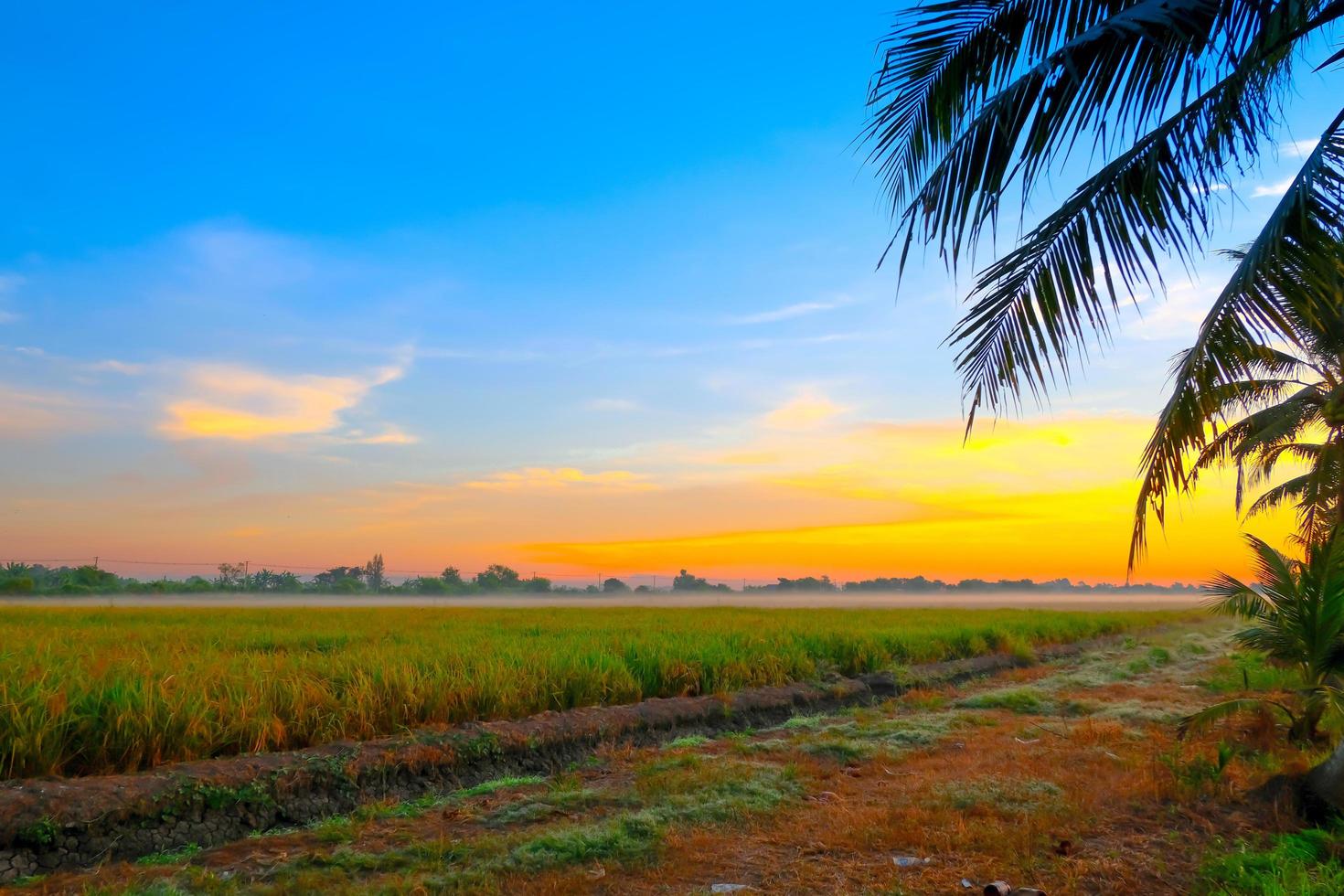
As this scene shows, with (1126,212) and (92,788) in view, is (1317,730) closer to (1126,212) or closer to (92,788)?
(1126,212)

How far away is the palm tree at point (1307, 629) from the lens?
19.6 feet

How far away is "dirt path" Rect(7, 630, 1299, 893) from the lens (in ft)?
12.7

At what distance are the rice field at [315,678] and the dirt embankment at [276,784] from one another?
434mm

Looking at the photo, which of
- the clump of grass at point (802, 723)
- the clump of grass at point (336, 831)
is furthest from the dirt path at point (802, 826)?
the clump of grass at point (802, 723)

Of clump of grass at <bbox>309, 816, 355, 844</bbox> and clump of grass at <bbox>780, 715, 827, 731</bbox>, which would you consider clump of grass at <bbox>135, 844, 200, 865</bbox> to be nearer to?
clump of grass at <bbox>309, 816, 355, 844</bbox>

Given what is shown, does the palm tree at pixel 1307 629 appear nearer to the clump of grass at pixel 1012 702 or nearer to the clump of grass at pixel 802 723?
the clump of grass at pixel 1012 702

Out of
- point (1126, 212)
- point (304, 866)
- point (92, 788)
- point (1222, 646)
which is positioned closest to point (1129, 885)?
point (1126, 212)

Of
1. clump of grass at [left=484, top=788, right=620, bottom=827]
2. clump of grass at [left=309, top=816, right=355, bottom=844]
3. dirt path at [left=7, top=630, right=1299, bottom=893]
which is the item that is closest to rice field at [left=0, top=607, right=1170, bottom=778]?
clump of grass at [left=309, top=816, right=355, bottom=844]

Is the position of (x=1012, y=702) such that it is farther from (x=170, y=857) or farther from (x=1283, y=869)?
(x=170, y=857)

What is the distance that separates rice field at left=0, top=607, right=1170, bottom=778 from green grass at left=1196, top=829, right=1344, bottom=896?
5.52 m

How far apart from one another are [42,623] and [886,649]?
56.1 feet

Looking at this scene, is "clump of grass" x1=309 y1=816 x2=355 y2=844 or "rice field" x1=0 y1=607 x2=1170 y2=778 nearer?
"clump of grass" x1=309 y1=816 x2=355 y2=844

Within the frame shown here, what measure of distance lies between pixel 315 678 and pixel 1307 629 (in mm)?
8227

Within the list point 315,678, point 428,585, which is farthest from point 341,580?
point 315,678
